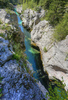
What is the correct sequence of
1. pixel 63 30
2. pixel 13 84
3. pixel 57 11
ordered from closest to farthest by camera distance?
pixel 13 84, pixel 63 30, pixel 57 11

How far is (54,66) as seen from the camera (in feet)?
33.0

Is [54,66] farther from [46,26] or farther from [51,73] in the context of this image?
[46,26]

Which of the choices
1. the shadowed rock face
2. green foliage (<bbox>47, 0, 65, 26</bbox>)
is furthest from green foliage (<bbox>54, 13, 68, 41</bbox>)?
the shadowed rock face

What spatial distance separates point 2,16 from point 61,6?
12.0 metres

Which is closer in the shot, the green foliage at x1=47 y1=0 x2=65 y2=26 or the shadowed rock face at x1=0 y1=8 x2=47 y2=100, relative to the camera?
the shadowed rock face at x1=0 y1=8 x2=47 y2=100

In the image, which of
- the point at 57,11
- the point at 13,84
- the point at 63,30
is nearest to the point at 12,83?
the point at 13,84

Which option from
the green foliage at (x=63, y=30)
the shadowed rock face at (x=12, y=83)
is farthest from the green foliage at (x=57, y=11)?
the shadowed rock face at (x=12, y=83)

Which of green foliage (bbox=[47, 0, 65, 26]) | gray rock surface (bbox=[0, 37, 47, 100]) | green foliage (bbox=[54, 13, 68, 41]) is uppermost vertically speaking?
green foliage (bbox=[47, 0, 65, 26])

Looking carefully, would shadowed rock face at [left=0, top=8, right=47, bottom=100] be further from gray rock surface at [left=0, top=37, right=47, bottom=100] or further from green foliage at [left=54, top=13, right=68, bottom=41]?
green foliage at [left=54, top=13, right=68, bottom=41]

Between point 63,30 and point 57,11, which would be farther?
point 57,11

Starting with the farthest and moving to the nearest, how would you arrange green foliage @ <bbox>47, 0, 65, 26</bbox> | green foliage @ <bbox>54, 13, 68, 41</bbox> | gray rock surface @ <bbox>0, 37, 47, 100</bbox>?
1. green foliage @ <bbox>47, 0, 65, 26</bbox>
2. green foliage @ <bbox>54, 13, 68, 41</bbox>
3. gray rock surface @ <bbox>0, 37, 47, 100</bbox>

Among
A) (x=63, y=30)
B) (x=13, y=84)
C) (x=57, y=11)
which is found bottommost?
(x=13, y=84)

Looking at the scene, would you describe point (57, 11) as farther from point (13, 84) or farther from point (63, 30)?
point (13, 84)

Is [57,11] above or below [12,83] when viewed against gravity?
above
